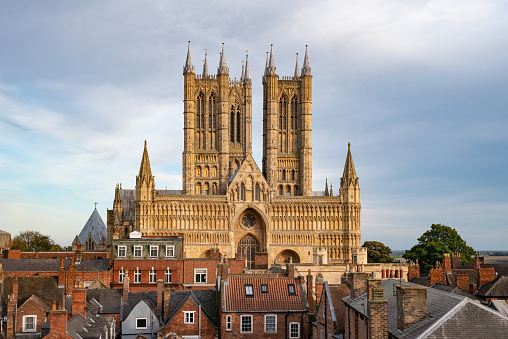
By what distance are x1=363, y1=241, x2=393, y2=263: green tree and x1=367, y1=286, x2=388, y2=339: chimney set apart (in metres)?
86.3

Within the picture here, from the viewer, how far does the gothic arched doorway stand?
9838cm

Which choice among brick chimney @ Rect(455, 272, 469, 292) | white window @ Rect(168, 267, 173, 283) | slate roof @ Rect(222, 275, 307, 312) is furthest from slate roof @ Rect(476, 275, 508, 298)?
white window @ Rect(168, 267, 173, 283)

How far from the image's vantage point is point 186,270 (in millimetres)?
53844

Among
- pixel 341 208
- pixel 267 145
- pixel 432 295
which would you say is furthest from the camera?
pixel 267 145

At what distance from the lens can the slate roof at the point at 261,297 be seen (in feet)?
123

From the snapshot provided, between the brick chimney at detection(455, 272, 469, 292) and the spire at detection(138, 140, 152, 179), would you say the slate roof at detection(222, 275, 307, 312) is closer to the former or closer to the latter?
the brick chimney at detection(455, 272, 469, 292)

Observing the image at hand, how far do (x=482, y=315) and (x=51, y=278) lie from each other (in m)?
28.4

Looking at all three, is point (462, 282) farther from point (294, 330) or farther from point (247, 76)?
point (247, 76)

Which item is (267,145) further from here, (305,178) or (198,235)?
(198,235)

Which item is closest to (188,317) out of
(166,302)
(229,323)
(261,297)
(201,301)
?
(166,302)

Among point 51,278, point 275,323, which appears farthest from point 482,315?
point 51,278

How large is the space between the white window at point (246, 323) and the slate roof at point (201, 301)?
1973mm

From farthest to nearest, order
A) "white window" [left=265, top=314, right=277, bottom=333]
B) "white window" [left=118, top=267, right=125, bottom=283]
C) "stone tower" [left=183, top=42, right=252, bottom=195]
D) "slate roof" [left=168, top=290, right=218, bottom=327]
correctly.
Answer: "stone tower" [left=183, top=42, right=252, bottom=195] → "white window" [left=118, top=267, right=125, bottom=283] → "slate roof" [left=168, top=290, right=218, bottom=327] → "white window" [left=265, top=314, right=277, bottom=333]

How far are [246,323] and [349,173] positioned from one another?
6437 centimetres
